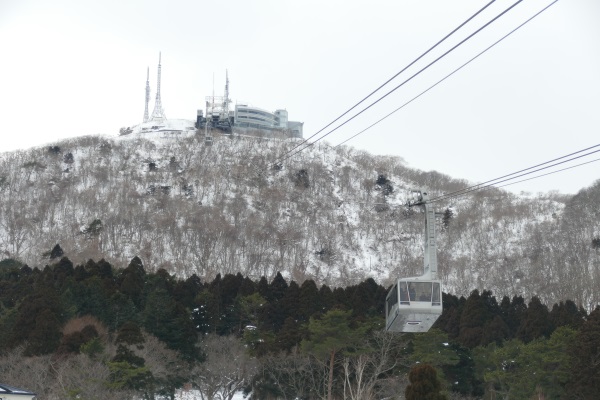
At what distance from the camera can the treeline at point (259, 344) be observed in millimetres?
31984

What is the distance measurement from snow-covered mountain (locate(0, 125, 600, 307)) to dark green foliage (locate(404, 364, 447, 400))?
142 feet

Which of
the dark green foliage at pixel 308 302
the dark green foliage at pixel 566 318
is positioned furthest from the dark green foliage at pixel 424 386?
the dark green foliage at pixel 308 302

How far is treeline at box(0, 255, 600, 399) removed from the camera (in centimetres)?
3198

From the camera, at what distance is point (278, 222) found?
86.0 meters

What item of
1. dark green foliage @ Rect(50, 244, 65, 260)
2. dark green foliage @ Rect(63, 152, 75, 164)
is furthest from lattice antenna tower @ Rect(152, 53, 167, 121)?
dark green foliage @ Rect(50, 244, 65, 260)

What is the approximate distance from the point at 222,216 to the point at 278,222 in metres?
5.18

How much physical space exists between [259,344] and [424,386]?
17926 millimetres

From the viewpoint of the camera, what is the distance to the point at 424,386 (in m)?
20.2

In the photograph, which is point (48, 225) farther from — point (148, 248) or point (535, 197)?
point (535, 197)

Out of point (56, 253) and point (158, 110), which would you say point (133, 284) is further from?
point (158, 110)

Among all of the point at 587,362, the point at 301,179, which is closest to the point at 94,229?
the point at 301,179

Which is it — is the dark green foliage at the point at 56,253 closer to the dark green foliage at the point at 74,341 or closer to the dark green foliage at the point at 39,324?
the dark green foliage at the point at 39,324

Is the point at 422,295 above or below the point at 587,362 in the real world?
above

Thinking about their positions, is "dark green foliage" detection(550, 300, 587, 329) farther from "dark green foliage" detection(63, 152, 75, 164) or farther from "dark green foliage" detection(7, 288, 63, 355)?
"dark green foliage" detection(63, 152, 75, 164)
